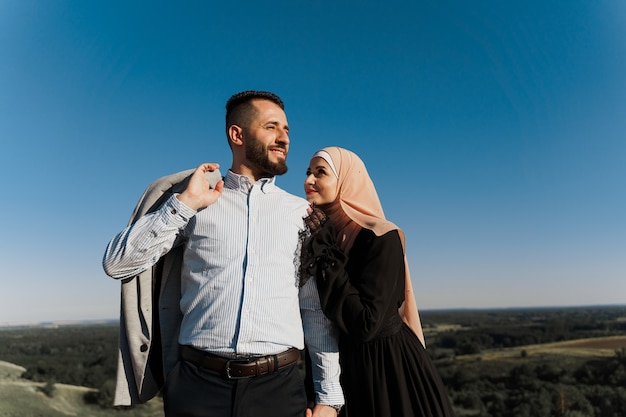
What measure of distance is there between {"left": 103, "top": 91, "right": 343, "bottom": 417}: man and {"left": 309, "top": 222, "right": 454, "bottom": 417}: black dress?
0.41 feet

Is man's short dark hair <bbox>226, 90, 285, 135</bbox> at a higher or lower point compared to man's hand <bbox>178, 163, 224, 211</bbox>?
higher

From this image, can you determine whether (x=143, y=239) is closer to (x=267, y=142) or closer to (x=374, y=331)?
(x=267, y=142)

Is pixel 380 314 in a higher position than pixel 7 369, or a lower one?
higher

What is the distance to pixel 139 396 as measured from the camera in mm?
2309

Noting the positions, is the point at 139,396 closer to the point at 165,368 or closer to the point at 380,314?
the point at 165,368

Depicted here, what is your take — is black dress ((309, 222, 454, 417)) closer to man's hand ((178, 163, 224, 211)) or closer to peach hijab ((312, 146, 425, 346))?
peach hijab ((312, 146, 425, 346))

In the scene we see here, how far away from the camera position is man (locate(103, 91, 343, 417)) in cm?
210

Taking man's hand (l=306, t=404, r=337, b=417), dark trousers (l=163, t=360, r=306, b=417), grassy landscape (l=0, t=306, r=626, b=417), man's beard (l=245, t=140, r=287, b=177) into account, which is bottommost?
grassy landscape (l=0, t=306, r=626, b=417)

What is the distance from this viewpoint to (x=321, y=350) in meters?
2.42

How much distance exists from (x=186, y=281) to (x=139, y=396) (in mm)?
596

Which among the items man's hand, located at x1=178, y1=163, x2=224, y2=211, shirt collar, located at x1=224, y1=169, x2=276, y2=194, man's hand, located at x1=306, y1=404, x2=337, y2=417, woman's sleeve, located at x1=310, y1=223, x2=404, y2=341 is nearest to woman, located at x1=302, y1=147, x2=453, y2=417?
woman's sleeve, located at x1=310, y1=223, x2=404, y2=341

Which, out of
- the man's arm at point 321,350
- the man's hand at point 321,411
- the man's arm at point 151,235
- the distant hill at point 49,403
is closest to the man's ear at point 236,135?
the man's arm at point 151,235

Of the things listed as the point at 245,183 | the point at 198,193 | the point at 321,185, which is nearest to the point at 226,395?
the point at 198,193

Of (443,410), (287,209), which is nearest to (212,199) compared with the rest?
(287,209)
